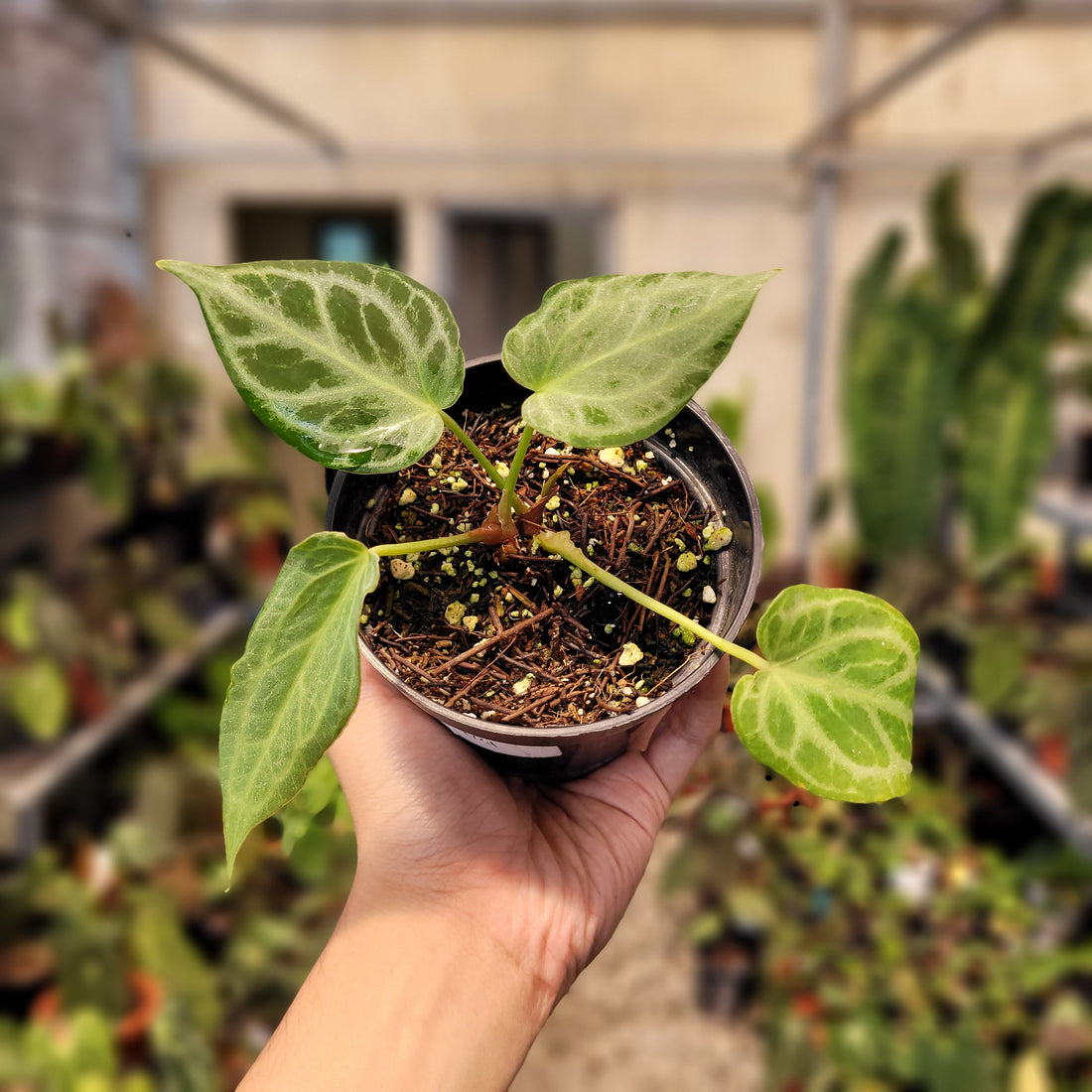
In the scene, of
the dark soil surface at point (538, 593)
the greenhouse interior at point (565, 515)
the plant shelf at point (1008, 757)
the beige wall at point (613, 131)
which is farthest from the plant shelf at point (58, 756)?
the plant shelf at point (1008, 757)

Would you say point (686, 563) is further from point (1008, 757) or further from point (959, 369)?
point (959, 369)

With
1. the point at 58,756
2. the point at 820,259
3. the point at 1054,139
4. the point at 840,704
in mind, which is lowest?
the point at 58,756

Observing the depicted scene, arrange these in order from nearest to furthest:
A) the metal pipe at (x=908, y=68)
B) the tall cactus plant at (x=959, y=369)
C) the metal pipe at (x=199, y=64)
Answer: the metal pipe at (x=908, y=68) < the metal pipe at (x=199, y=64) < the tall cactus plant at (x=959, y=369)

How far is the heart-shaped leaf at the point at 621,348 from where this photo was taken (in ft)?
1.11

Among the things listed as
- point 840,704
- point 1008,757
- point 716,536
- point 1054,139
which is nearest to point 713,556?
point 716,536

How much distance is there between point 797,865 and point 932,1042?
0.36 m

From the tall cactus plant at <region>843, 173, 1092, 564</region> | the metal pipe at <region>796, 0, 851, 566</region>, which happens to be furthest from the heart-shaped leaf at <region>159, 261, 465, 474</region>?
the metal pipe at <region>796, 0, 851, 566</region>

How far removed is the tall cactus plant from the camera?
172 centimetres

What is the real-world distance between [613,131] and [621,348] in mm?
2087

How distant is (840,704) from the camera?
37 cm

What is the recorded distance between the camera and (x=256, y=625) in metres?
0.33

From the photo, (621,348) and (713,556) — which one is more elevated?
(621,348)

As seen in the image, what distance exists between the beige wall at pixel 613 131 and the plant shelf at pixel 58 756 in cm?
83

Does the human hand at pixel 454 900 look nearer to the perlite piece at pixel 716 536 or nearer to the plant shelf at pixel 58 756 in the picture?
the perlite piece at pixel 716 536
